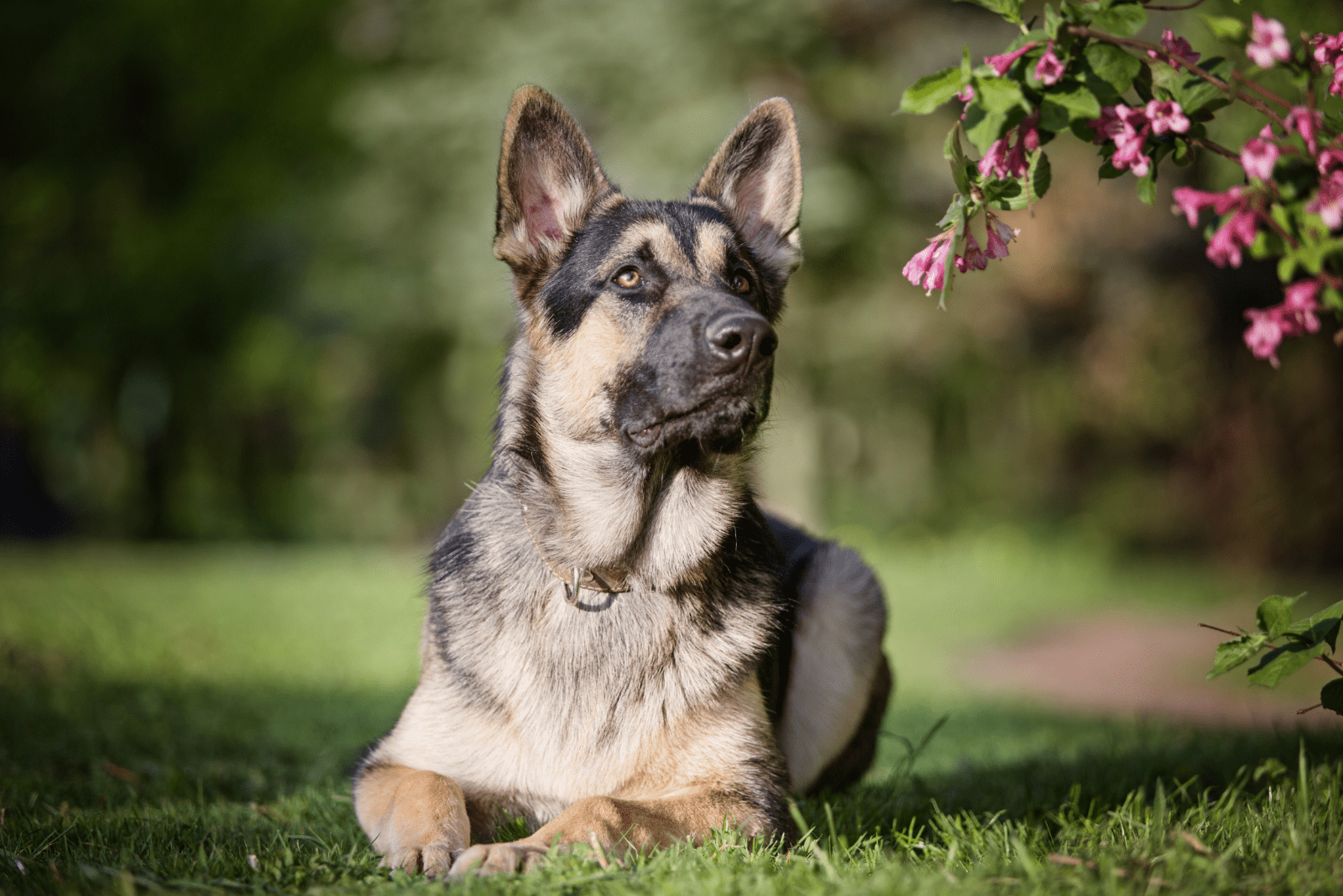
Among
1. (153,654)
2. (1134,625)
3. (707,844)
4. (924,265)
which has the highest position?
(924,265)

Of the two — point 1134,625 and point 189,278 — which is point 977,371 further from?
point 189,278

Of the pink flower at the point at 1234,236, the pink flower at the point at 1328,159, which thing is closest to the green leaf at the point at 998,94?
the pink flower at the point at 1234,236

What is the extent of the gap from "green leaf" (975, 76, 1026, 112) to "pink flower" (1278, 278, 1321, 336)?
0.81 meters

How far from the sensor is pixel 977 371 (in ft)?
69.8

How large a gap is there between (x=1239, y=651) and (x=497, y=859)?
2.24 m

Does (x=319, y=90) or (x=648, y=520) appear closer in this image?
(x=648, y=520)

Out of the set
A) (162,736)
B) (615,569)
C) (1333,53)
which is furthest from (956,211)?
(162,736)

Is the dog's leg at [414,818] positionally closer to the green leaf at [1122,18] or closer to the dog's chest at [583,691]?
the dog's chest at [583,691]

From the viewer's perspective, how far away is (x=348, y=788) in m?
4.12

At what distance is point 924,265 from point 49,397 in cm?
2100

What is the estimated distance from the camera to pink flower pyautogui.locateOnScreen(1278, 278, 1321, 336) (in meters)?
2.43

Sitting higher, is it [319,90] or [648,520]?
[319,90]

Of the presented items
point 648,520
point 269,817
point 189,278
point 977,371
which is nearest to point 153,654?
point 269,817

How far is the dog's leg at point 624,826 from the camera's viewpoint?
2699 mm
